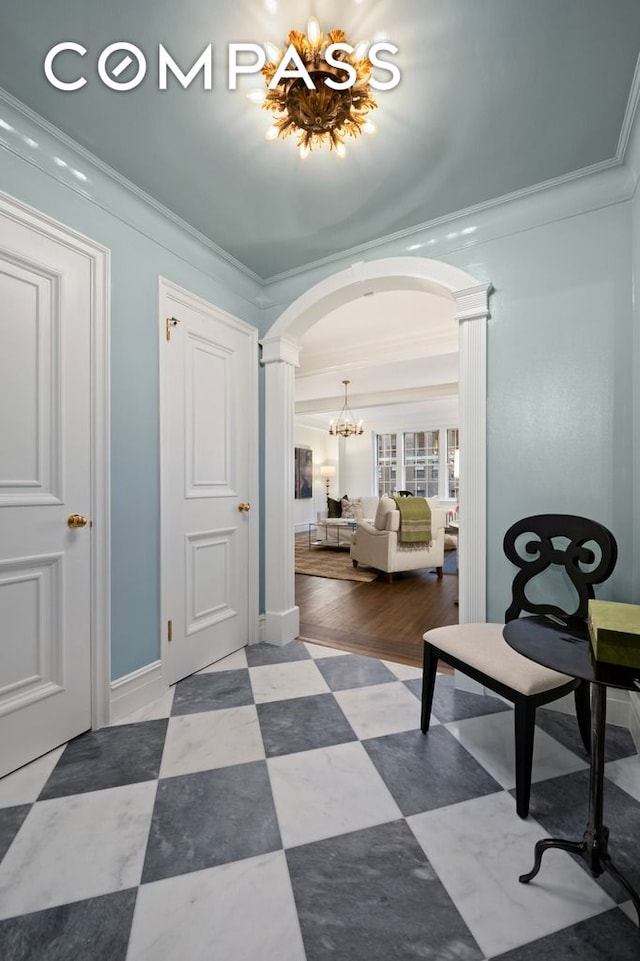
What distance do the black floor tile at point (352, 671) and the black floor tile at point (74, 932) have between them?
1.28 metres

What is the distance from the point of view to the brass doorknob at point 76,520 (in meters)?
1.72

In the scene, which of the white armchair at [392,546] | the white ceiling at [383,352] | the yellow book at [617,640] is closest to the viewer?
the yellow book at [617,640]

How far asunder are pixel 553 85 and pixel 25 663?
294 centimetres

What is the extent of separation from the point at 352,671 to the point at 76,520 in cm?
166

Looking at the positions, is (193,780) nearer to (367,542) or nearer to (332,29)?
(332,29)

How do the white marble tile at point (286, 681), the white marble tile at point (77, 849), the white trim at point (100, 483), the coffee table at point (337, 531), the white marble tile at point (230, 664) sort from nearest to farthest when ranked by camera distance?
1. the white marble tile at point (77, 849)
2. the white trim at point (100, 483)
3. the white marble tile at point (286, 681)
4. the white marble tile at point (230, 664)
5. the coffee table at point (337, 531)

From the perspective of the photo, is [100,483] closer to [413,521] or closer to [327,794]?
[327,794]

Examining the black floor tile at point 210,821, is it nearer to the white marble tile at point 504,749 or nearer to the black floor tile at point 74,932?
the black floor tile at point 74,932

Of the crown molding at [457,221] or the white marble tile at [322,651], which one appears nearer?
the crown molding at [457,221]

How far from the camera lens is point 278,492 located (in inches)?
110

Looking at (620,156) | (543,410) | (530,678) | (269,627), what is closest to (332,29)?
(620,156)

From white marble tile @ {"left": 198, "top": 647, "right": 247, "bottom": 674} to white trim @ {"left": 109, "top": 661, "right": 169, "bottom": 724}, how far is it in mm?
291

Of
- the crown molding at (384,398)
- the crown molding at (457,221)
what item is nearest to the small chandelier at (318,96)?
the crown molding at (457,221)

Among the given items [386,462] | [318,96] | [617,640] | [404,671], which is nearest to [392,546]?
[404,671]
